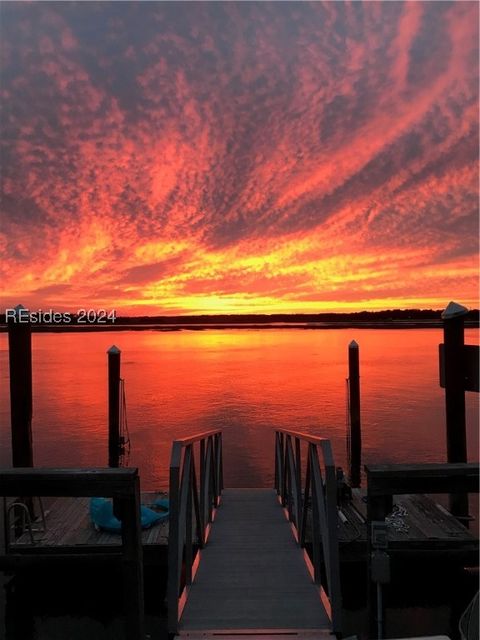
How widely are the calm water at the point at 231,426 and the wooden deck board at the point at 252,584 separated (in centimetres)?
280

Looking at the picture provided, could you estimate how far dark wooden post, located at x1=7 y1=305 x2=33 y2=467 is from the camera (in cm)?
951

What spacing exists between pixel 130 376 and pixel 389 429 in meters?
26.3

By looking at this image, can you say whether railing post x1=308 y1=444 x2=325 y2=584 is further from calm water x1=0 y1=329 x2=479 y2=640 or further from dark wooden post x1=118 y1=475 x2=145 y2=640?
calm water x1=0 y1=329 x2=479 y2=640

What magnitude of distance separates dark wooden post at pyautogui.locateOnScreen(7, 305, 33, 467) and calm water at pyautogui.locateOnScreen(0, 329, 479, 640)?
2.36 m

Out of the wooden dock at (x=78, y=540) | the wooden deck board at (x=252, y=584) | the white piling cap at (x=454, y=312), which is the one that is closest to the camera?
the wooden deck board at (x=252, y=584)

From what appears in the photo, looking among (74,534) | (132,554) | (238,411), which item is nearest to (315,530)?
(132,554)

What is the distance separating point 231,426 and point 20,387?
1543 cm

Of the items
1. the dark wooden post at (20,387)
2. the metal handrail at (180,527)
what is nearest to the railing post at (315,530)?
the metal handrail at (180,527)

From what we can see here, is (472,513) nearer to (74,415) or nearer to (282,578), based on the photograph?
(282,578)

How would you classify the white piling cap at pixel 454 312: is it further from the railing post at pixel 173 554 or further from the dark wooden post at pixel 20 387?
the dark wooden post at pixel 20 387

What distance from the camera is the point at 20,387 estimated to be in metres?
9.73

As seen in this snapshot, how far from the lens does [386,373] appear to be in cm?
4369

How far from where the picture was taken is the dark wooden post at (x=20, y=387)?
9508 millimetres

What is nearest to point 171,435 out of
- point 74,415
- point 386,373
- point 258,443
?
point 258,443
